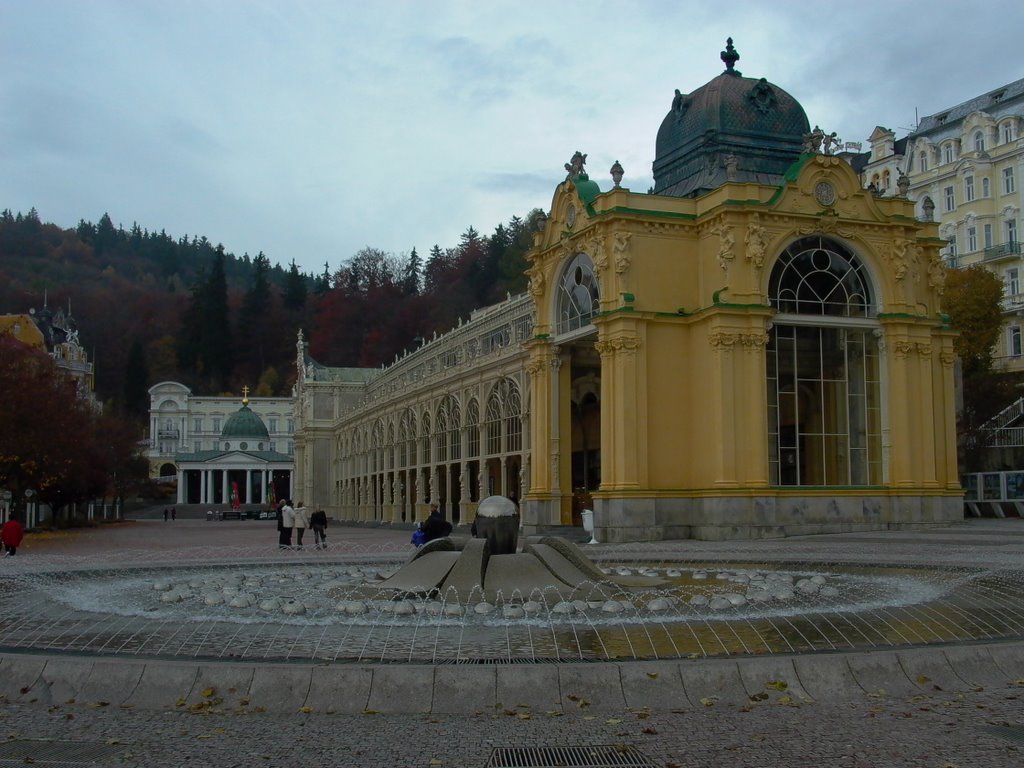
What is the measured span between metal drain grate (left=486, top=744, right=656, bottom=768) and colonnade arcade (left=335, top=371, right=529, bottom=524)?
38644mm

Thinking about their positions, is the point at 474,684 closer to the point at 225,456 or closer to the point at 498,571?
the point at 498,571

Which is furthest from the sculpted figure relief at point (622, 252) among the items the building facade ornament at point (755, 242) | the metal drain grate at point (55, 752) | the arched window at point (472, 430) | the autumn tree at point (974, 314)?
the metal drain grate at point (55, 752)

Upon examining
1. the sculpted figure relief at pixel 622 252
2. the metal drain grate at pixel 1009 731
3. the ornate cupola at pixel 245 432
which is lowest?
the metal drain grate at pixel 1009 731

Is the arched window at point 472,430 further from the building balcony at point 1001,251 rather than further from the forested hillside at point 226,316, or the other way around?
the forested hillside at point 226,316

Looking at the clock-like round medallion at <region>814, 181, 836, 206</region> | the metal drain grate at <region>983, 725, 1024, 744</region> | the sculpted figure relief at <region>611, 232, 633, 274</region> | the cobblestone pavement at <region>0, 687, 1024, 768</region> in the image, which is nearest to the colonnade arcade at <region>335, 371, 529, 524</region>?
the sculpted figure relief at <region>611, 232, 633, 274</region>

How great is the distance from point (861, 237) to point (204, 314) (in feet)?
463

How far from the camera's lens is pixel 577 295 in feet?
136

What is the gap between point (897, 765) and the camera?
315 inches

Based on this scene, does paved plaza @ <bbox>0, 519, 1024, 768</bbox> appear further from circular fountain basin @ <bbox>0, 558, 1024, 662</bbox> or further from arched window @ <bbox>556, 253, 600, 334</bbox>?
arched window @ <bbox>556, 253, 600, 334</bbox>

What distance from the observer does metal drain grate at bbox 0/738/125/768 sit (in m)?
8.27

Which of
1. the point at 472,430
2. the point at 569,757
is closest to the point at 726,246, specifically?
the point at 472,430

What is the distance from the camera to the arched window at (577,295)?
40.1 m

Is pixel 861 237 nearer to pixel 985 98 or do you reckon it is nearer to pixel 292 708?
pixel 292 708

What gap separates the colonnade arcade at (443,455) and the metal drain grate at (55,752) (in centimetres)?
3854
